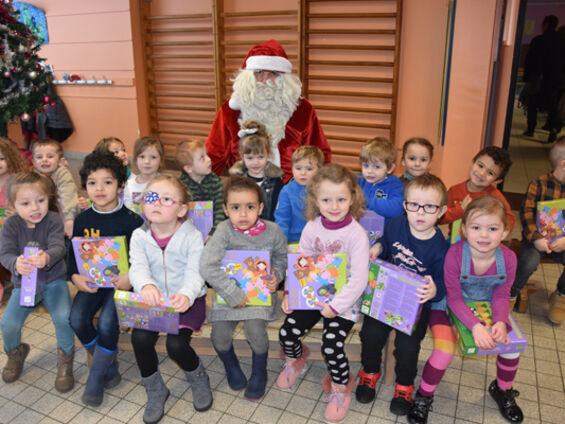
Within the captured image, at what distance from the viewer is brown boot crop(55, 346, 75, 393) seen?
2.13 m

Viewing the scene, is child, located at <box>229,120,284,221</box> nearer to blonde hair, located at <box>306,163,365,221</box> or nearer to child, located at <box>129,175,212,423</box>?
blonde hair, located at <box>306,163,365,221</box>

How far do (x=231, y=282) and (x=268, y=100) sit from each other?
1798 millimetres

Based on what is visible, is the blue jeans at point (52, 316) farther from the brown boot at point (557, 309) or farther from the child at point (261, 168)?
the brown boot at point (557, 309)

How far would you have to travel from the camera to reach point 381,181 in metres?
2.46

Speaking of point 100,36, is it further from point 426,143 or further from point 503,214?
point 503,214

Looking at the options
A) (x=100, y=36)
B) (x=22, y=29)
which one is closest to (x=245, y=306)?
(x=22, y=29)

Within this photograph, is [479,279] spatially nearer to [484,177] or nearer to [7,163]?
[484,177]

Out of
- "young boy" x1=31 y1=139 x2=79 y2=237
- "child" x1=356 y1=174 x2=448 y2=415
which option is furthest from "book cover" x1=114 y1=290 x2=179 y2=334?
"young boy" x1=31 y1=139 x2=79 y2=237

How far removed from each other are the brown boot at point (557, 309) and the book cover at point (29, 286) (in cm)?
280

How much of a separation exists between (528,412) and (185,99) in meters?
5.57

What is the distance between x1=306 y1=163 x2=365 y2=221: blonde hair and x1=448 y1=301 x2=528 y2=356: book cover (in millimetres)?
637

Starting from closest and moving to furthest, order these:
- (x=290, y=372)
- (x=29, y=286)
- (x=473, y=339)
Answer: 1. (x=473, y=339)
2. (x=29, y=286)
3. (x=290, y=372)

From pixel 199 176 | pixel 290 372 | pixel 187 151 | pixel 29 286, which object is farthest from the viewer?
pixel 199 176

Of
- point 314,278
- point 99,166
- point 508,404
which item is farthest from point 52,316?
point 508,404
